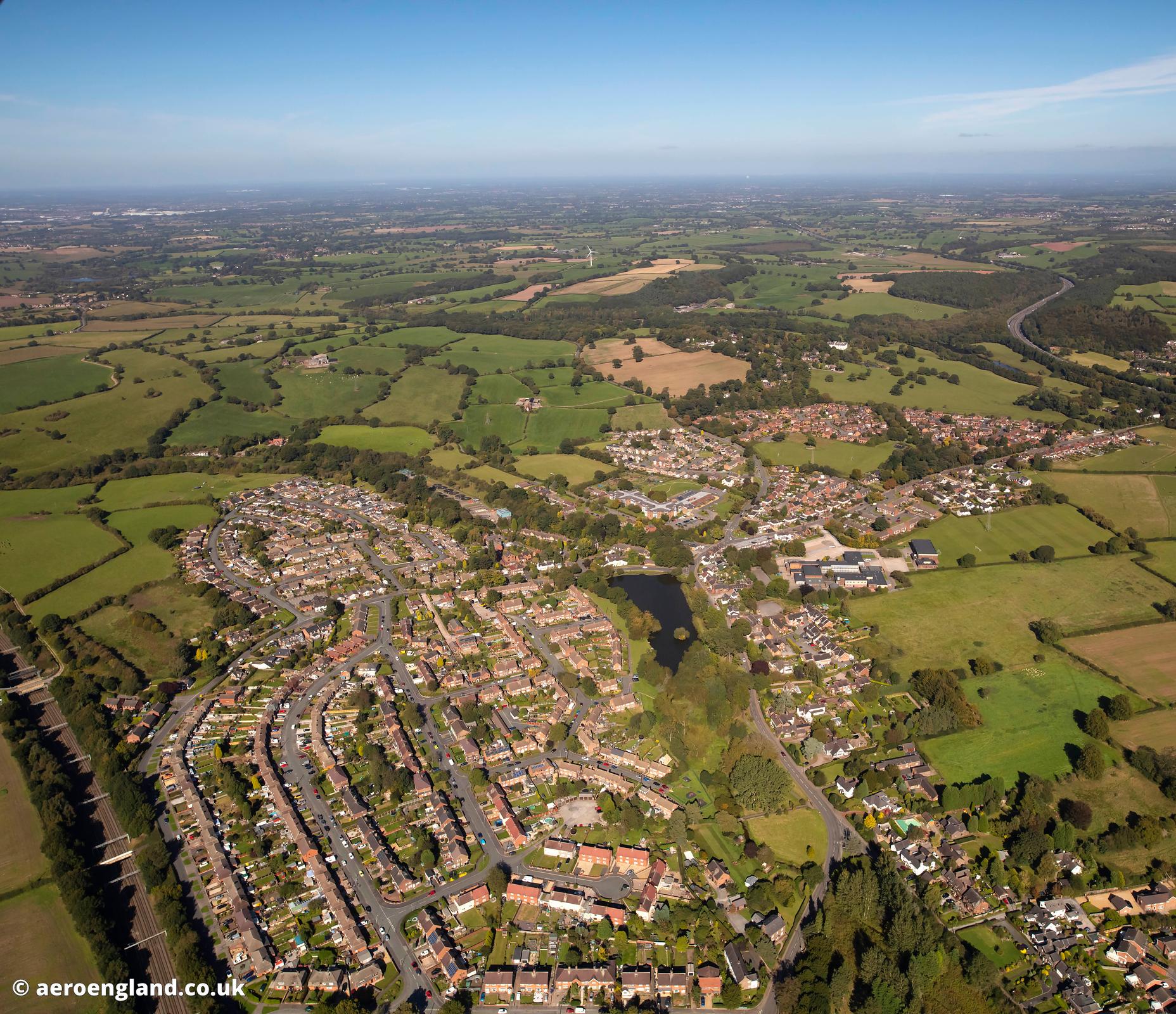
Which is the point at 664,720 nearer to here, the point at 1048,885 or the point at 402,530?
the point at 1048,885

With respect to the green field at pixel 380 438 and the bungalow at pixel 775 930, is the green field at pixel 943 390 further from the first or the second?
the bungalow at pixel 775 930

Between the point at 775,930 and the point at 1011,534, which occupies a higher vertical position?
the point at 775,930

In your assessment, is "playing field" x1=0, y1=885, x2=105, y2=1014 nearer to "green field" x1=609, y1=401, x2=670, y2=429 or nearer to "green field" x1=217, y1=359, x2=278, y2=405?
"green field" x1=609, y1=401, x2=670, y2=429

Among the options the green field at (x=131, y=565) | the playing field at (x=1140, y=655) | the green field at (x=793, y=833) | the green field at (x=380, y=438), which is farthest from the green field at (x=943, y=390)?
the green field at (x=131, y=565)

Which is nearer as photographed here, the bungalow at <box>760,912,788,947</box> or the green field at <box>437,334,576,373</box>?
the bungalow at <box>760,912,788,947</box>

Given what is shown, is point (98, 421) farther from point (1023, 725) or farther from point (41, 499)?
point (1023, 725)

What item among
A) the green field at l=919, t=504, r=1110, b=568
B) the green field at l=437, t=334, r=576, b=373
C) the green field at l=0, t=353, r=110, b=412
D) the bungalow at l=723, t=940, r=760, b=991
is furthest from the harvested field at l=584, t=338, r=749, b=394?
the bungalow at l=723, t=940, r=760, b=991

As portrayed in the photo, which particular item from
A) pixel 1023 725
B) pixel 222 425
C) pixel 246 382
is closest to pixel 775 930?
pixel 1023 725
